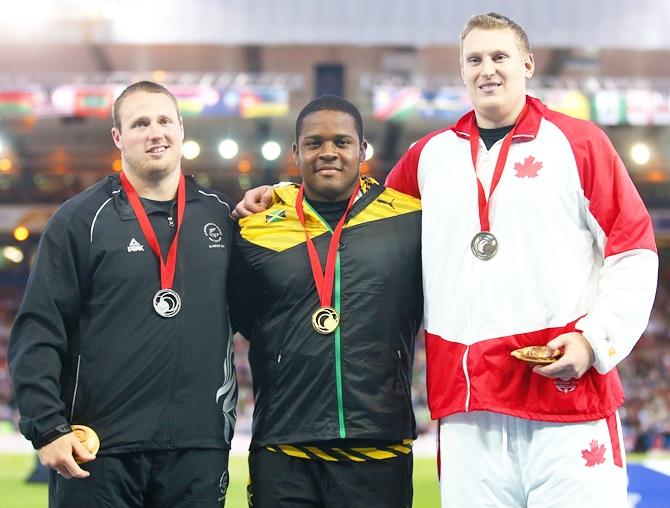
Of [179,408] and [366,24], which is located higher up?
[366,24]

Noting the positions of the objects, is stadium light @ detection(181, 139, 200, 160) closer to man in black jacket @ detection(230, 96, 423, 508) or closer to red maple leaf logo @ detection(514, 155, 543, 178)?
man in black jacket @ detection(230, 96, 423, 508)

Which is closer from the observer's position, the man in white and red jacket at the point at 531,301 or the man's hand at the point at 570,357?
the man's hand at the point at 570,357

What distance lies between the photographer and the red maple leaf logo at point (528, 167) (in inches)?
119

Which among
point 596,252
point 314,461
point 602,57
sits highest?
point 602,57

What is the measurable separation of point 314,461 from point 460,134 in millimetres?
1277

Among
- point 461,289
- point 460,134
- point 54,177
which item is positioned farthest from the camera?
point 54,177

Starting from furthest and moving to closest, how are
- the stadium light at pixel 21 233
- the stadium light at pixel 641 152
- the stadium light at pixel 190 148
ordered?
the stadium light at pixel 21 233 → the stadium light at pixel 641 152 → the stadium light at pixel 190 148

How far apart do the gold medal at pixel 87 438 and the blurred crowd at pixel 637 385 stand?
32.1ft

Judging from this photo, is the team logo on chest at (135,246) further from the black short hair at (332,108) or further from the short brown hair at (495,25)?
the short brown hair at (495,25)

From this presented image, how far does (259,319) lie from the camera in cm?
335

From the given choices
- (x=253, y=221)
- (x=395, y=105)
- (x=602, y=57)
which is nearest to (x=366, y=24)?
(x=395, y=105)

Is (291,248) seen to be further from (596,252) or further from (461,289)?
(596,252)

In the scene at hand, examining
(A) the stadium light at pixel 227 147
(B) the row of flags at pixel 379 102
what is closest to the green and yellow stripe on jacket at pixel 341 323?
(B) the row of flags at pixel 379 102

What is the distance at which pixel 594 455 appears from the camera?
2.88 metres
